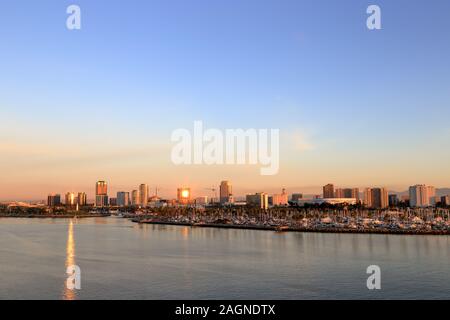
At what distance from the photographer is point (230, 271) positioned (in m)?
22.0

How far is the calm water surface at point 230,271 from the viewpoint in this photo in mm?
17125

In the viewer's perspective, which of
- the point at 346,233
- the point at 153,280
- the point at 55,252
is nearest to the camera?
the point at 153,280

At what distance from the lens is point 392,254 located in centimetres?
2805

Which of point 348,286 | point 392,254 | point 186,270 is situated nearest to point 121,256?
point 186,270

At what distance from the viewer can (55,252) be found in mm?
31047

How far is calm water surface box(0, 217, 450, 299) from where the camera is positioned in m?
17.1
